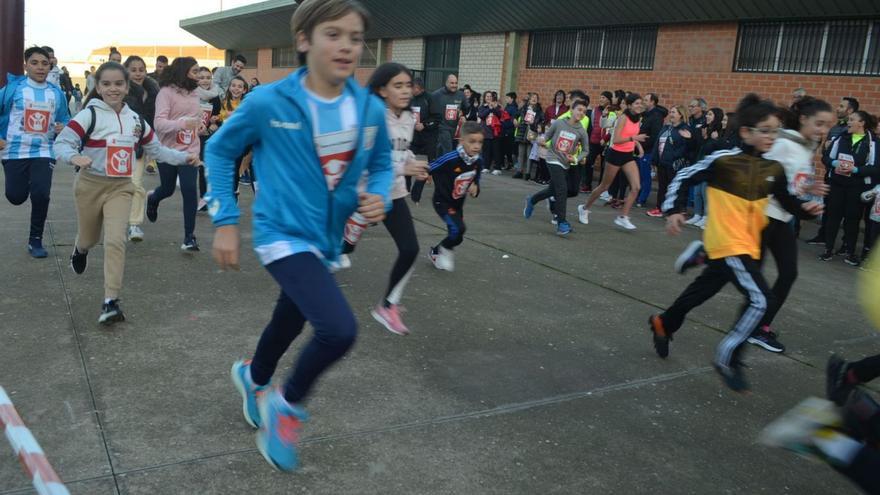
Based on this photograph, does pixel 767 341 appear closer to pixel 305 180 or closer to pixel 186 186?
pixel 305 180

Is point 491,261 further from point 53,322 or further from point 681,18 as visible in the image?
point 681,18

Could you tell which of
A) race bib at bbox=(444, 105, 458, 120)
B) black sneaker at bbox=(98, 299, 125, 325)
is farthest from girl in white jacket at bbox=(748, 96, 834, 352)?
race bib at bbox=(444, 105, 458, 120)

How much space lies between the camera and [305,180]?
2.93 meters

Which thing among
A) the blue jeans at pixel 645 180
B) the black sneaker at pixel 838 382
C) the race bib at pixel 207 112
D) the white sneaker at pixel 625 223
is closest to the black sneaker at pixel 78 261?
the race bib at pixel 207 112

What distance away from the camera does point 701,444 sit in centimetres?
372

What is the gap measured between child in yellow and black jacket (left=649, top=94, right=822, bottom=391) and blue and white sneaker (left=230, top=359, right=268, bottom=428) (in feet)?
8.59

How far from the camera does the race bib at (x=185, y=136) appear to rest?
7.20m

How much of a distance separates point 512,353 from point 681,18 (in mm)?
11907

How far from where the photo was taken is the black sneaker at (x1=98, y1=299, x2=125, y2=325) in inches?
189

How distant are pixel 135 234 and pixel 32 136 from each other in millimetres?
1255

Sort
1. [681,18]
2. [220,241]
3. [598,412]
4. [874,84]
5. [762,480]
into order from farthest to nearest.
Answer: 1. [681,18]
2. [874,84]
3. [598,412]
4. [762,480]
5. [220,241]

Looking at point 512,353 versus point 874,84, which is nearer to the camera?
point 512,353

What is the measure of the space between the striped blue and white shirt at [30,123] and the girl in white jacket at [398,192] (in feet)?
9.38

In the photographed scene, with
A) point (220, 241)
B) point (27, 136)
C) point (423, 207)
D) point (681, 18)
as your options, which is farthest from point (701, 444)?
point (681, 18)
